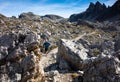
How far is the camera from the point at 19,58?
25.4 m

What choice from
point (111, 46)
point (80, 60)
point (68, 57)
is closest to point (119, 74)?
point (80, 60)

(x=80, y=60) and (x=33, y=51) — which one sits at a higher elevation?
(x=33, y=51)

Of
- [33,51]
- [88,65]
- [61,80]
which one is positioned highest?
[33,51]

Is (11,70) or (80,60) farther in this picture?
(80,60)

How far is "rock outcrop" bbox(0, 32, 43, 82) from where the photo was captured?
79.9ft

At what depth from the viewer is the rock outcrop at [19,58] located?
24.4 metres

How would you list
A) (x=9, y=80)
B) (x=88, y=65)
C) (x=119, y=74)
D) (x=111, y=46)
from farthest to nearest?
(x=111, y=46)
(x=88, y=65)
(x=119, y=74)
(x=9, y=80)

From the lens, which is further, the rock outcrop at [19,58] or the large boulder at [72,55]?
the large boulder at [72,55]

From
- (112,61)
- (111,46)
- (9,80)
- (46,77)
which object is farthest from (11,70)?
(111,46)

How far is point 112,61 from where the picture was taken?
Result: 26.3 metres

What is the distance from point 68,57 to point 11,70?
13.5 meters

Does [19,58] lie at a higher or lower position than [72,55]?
higher

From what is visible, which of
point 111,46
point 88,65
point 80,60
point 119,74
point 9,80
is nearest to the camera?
point 9,80

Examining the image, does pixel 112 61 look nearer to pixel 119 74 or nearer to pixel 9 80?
pixel 119 74
